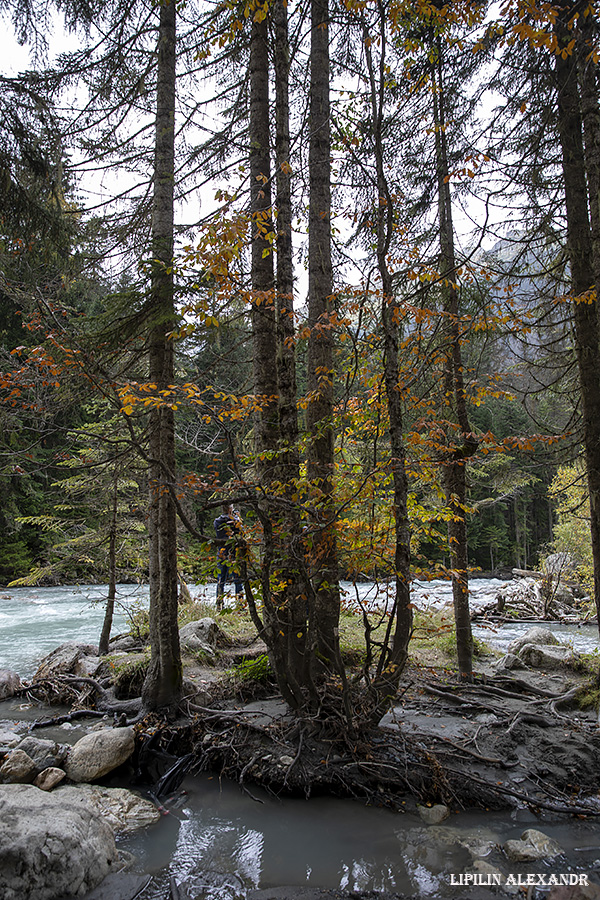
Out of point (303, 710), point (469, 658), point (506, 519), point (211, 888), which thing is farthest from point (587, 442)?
point (506, 519)

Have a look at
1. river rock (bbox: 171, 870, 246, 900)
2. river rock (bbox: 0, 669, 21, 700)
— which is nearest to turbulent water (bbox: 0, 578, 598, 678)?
river rock (bbox: 0, 669, 21, 700)

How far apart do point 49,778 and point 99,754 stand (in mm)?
472

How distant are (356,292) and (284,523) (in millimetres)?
2379

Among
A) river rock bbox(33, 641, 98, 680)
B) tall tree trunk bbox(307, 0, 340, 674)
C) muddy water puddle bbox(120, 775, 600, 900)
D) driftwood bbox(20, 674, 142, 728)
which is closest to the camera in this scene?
muddy water puddle bbox(120, 775, 600, 900)

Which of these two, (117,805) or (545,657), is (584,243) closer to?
(545,657)

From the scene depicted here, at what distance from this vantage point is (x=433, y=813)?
4.14 m

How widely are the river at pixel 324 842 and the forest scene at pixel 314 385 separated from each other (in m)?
0.15

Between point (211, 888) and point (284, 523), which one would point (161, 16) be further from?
point (211, 888)

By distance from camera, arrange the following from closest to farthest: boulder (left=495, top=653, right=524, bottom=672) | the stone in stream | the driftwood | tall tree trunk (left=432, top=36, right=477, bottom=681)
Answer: the stone in stream → the driftwood → tall tree trunk (left=432, top=36, right=477, bottom=681) → boulder (left=495, top=653, right=524, bottom=672)

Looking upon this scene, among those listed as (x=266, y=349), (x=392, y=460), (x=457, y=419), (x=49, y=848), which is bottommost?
(x=49, y=848)

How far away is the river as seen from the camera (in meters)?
3.47

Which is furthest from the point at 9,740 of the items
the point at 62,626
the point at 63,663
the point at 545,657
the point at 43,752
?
the point at 545,657

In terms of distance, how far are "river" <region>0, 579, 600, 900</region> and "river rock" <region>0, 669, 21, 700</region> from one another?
4062mm

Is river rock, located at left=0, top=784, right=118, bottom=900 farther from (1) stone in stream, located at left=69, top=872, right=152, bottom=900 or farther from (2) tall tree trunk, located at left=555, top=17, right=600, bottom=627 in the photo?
(2) tall tree trunk, located at left=555, top=17, right=600, bottom=627
